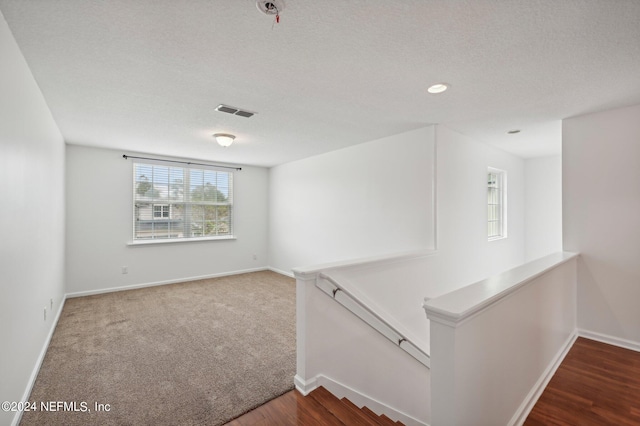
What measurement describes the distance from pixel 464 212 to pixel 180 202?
5064 millimetres

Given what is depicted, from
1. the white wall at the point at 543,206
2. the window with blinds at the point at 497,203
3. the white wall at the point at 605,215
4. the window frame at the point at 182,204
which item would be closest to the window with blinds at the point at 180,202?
the window frame at the point at 182,204

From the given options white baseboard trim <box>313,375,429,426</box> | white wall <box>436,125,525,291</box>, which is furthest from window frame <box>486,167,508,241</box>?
white baseboard trim <box>313,375,429,426</box>

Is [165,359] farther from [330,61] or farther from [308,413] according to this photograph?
[330,61]

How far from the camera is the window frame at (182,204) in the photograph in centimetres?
518

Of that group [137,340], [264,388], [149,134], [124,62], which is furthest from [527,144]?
[137,340]

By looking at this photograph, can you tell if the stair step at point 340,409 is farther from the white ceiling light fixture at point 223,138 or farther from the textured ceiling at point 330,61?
the white ceiling light fixture at point 223,138

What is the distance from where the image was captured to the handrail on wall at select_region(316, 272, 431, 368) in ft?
7.53

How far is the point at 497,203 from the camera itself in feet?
16.7

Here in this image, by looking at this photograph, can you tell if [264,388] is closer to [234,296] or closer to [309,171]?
[234,296]

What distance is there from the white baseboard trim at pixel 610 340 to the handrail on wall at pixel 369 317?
1.75 meters

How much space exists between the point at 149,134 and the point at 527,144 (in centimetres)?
566

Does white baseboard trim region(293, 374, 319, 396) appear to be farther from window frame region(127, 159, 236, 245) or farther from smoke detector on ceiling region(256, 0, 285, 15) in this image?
window frame region(127, 159, 236, 245)

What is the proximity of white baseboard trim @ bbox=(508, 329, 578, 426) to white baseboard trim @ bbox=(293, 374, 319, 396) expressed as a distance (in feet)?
4.22

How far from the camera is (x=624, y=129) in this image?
293cm
